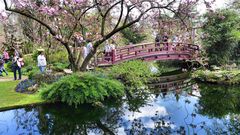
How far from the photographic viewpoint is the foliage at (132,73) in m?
12.3

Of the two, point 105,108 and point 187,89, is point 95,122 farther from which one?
point 187,89

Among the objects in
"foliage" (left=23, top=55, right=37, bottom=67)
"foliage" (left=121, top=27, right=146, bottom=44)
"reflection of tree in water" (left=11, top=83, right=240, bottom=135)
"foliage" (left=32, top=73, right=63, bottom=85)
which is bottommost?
"reflection of tree in water" (left=11, top=83, right=240, bottom=135)

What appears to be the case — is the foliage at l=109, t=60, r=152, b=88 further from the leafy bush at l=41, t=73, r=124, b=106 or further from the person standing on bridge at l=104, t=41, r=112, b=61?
the person standing on bridge at l=104, t=41, r=112, b=61

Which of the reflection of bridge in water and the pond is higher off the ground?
the reflection of bridge in water

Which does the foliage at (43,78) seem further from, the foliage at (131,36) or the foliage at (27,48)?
the foliage at (131,36)

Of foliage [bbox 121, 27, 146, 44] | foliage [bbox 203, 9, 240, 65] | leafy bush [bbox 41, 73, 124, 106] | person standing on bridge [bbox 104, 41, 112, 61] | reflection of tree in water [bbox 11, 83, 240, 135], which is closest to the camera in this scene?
reflection of tree in water [bbox 11, 83, 240, 135]

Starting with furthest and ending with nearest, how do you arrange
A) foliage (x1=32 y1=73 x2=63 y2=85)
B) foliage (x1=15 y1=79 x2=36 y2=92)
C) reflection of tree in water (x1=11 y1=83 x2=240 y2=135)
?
foliage (x1=32 y1=73 x2=63 y2=85) → foliage (x1=15 y1=79 x2=36 y2=92) → reflection of tree in water (x1=11 y1=83 x2=240 y2=135)

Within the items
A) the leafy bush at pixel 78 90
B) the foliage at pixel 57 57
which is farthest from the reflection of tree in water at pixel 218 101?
the foliage at pixel 57 57

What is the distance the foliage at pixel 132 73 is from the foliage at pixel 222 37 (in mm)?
6754

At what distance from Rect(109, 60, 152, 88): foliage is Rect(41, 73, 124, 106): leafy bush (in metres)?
1.80

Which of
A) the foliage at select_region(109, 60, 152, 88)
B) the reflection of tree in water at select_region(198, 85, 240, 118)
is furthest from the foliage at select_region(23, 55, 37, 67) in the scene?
the reflection of tree in water at select_region(198, 85, 240, 118)

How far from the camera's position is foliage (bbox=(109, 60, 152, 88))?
12.3 metres

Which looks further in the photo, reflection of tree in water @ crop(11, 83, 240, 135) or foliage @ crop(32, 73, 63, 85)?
foliage @ crop(32, 73, 63, 85)

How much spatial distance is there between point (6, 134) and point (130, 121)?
151 inches
